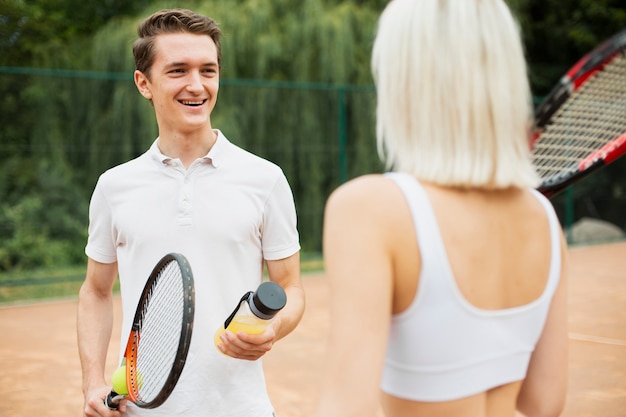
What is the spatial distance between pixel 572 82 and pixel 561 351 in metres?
1.94

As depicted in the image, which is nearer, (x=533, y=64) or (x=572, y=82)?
(x=572, y=82)

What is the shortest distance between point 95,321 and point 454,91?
1.30 m

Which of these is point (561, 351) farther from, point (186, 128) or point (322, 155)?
point (322, 155)

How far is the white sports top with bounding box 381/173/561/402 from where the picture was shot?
1235 millimetres

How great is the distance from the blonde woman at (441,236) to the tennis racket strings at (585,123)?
1532 mm

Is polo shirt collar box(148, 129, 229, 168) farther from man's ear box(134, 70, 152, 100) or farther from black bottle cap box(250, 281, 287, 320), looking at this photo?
black bottle cap box(250, 281, 287, 320)

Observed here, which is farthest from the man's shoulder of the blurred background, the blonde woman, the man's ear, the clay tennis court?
the blurred background

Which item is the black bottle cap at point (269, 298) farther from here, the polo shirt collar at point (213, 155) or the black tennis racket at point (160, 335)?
the polo shirt collar at point (213, 155)

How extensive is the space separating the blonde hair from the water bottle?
477 mm

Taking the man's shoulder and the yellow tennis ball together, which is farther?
the man's shoulder

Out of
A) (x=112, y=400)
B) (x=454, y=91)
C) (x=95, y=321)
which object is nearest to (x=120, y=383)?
(x=112, y=400)

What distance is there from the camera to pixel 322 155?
38.0ft

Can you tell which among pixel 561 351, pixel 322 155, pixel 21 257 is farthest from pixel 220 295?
pixel 322 155

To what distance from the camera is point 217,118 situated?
11016mm
